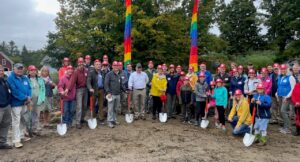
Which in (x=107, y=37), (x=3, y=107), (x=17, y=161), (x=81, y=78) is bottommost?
(x=17, y=161)

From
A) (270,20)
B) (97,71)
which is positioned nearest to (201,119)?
(97,71)

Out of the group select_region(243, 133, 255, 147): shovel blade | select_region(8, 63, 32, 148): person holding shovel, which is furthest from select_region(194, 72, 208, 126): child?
select_region(8, 63, 32, 148): person holding shovel

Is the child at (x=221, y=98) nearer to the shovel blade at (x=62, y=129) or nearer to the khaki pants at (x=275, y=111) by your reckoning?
the khaki pants at (x=275, y=111)

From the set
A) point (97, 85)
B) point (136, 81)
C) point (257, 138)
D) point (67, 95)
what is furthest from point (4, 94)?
point (257, 138)

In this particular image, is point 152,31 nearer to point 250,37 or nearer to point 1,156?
point 1,156

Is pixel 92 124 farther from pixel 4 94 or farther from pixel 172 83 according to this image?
pixel 172 83

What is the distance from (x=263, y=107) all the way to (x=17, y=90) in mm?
6470

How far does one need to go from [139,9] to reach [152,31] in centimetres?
233

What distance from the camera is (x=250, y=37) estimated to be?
29.7 metres

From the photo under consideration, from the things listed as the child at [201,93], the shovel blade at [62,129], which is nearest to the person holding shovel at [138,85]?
the child at [201,93]

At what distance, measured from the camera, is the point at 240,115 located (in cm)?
902

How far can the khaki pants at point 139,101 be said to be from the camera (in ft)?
35.2

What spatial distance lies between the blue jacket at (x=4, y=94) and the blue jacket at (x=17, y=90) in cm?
15

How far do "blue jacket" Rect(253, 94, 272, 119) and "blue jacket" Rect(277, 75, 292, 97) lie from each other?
5.13 feet
